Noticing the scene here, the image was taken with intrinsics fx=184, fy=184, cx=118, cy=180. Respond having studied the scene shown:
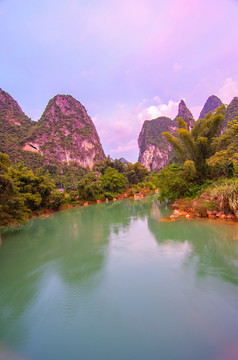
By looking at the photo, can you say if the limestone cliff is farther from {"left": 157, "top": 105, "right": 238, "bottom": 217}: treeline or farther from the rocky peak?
the rocky peak

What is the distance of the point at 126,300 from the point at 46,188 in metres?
11.2

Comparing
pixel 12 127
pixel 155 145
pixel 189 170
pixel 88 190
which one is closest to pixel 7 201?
pixel 189 170

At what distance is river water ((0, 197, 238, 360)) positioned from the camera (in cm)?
216

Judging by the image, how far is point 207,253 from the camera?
454 centimetres

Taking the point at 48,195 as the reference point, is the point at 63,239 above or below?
below

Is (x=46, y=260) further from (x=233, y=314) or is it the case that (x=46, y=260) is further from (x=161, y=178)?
(x=161, y=178)

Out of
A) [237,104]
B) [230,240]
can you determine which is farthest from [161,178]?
[237,104]

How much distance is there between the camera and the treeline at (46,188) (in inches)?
259

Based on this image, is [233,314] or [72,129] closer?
[233,314]

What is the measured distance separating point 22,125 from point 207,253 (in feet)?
213

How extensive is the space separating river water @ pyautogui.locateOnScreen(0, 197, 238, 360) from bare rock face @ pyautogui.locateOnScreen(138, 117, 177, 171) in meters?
67.4

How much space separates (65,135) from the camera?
199 feet

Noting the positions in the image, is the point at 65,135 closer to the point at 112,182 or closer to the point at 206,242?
the point at 112,182

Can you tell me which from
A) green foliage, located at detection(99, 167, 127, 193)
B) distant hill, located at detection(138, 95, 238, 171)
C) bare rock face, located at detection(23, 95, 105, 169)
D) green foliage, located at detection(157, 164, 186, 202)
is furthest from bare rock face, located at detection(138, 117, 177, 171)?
green foliage, located at detection(157, 164, 186, 202)
